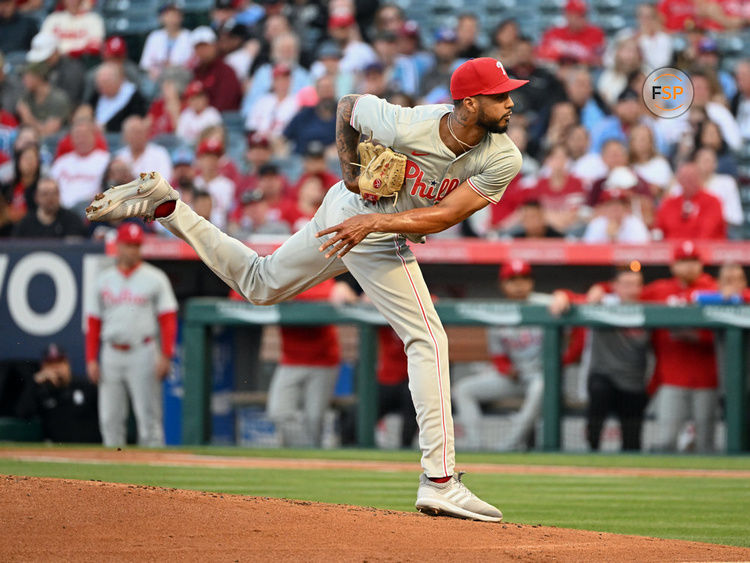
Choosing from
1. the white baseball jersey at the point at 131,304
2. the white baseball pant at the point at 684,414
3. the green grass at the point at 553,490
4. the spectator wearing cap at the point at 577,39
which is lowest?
the green grass at the point at 553,490

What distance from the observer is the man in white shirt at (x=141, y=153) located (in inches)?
535

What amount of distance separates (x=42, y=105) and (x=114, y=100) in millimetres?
965

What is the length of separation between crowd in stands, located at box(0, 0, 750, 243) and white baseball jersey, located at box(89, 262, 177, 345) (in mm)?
1270

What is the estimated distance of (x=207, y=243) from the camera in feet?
18.8

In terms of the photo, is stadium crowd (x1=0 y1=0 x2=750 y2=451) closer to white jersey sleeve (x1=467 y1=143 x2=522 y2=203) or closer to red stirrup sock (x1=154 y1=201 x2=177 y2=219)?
red stirrup sock (x1=154 y1=201 x2=177 y2=219)

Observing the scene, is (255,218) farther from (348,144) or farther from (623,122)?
(348,144)

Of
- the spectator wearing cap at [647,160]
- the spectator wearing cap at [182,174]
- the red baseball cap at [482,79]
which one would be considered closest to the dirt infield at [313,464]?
the red baseball cap at [482,79]

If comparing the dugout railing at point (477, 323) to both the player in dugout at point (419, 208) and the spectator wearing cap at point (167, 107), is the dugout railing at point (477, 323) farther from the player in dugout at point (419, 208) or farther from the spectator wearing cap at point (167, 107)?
the spectator wearing cap at point (167, 107)

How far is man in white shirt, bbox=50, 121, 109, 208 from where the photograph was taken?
540 inches

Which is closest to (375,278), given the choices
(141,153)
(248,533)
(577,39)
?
(248,533)

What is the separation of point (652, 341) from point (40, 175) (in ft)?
23.8

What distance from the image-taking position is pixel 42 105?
15344mm

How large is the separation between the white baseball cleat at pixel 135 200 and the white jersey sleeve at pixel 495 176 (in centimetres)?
150

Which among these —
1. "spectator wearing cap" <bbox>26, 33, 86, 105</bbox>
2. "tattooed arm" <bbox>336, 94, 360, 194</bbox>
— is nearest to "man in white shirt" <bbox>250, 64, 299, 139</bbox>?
"spectator wearing cap" <bbox>26, 33, 86, 105</bbox>
